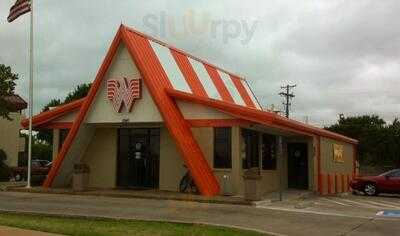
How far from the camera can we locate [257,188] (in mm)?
19844

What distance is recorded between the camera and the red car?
2878 centimetres

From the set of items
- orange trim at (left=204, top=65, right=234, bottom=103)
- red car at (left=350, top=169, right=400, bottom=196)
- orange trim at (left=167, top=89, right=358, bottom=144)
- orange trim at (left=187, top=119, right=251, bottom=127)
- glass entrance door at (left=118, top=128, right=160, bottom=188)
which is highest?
orange trim at (left=204, top=65, right=234, bottom=103)

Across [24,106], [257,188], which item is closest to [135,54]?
[257,188]

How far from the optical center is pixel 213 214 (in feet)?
54.3

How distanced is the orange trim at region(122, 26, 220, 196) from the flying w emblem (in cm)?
80

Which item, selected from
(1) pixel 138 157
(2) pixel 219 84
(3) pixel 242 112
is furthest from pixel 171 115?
(2) pixel 219 84

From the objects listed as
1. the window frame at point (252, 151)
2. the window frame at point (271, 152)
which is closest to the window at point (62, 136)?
the window frame at point (252, 151)

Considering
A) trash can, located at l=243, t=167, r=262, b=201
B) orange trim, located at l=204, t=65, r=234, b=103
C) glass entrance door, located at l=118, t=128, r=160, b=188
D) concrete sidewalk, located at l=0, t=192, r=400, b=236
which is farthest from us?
orange trim, located at l=204, t=65, r=234, b=103

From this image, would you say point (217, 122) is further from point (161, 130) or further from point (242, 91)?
point (242, 91)

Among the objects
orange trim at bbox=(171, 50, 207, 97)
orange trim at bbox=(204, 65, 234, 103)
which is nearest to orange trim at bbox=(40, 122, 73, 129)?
orange trim at bbox=(171, 50, 207, 97)

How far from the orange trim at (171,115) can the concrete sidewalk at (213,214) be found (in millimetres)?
2220

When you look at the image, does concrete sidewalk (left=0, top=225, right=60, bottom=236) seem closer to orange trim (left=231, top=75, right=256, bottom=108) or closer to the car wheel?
the car wheel

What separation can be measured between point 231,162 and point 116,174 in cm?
583

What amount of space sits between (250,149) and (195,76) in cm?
465
